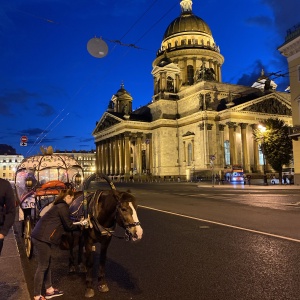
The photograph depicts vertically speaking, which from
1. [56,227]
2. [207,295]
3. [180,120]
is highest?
[180,120]

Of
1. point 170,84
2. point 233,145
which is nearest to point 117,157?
point 170,84

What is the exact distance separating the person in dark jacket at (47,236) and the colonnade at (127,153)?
64.4m

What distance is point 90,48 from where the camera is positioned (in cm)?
1577

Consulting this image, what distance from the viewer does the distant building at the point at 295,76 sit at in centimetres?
3516

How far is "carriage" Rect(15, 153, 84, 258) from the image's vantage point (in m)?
8.61

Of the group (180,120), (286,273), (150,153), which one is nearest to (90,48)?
(286,273)

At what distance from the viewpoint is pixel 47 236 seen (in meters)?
5.14

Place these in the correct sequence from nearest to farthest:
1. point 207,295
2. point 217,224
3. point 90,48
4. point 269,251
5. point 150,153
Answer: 1. point 207,295
2. point 269,251
3. point 217,224
4. point 90,48
5. point 150,153

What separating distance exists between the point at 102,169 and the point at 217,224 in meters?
79.2

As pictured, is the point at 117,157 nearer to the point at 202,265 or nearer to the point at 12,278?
the point at 202,265

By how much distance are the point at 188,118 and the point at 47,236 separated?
63228 mm

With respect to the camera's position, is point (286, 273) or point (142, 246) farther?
point (142, 246)

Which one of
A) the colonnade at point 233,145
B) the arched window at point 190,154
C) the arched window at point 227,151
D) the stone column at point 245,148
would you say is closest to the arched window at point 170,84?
the arched window at point 190,154

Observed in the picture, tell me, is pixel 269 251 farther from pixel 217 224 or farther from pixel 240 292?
pixel 217 224
